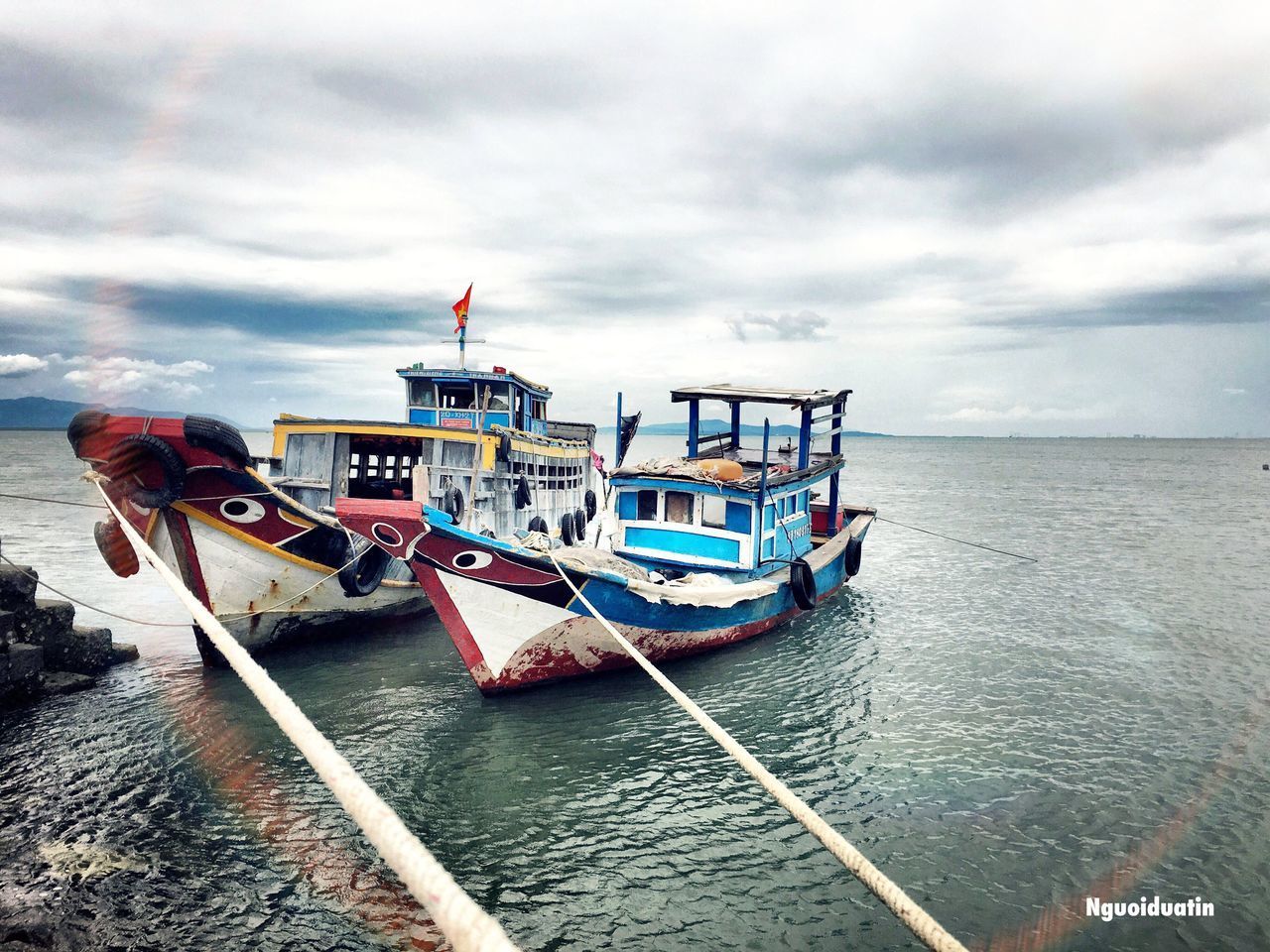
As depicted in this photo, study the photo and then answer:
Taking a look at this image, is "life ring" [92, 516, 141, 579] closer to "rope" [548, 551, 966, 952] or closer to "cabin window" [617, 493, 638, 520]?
"cabin window" [617, 493, 638, 520]

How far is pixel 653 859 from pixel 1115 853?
17.1ft

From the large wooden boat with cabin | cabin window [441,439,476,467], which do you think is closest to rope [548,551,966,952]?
the large wooden boat with cabin

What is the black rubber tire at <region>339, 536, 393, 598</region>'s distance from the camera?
44.5 feet

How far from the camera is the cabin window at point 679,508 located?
1530 centimetres

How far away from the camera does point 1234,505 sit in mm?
49438

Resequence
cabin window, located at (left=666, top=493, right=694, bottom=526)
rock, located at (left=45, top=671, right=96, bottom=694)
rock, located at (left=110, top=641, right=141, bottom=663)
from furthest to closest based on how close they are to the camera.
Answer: cabin window, located at (left=666, top=493, right=694, bottom=526) → rock, located at (left=110, top=641, right=141, bottom=663) → rock, located at (left=45, top=671, right=96, bottom=694)

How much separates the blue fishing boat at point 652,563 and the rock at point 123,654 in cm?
720

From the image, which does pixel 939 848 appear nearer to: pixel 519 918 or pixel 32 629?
pixel 519 918

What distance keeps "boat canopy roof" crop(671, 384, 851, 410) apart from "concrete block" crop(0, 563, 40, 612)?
13.1 meters

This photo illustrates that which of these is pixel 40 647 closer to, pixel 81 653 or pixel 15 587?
pixel 15 587

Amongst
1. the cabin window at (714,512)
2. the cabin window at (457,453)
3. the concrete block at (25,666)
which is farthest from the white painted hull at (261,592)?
the cabin window at (714,512)

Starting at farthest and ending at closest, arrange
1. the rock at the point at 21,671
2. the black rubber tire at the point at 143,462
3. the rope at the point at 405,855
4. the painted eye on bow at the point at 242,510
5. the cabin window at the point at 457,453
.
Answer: the cabin window at the point at 457,453, the painted eye on bow at the point at 242,510, the black rubber tire at the point at 143,462, the rock at the point at 21,671, the rope at the point at 405,855

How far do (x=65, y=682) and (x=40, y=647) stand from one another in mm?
824

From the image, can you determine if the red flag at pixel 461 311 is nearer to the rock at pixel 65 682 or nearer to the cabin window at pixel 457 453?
the cabin window at pixel 457 453
